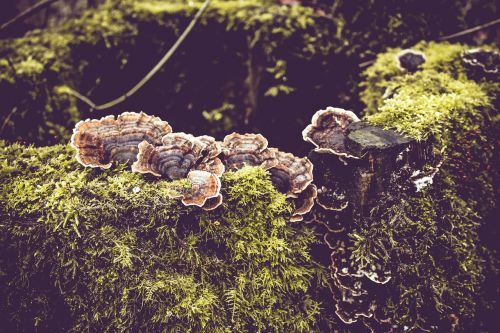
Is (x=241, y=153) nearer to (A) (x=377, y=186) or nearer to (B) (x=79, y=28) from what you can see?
(A) (x=377, y=186)

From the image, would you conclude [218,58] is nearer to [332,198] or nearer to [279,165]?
[279,165]

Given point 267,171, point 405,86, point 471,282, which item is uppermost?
point 405,86

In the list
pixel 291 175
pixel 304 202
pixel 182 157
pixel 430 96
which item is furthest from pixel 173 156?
pixel 430 96

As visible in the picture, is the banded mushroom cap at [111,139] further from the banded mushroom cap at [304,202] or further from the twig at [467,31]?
the twig at [467,31]

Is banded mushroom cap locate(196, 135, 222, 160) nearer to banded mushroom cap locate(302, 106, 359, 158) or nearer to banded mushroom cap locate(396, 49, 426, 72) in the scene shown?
banded mushroom cap locate(302, 106, 359, 158)

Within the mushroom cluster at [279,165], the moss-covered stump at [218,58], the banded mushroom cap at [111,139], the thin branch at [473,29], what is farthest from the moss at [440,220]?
the banded mushroom cap at [111,139]

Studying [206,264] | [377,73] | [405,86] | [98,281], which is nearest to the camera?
[98,281]

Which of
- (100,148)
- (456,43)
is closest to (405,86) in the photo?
(456,43)
